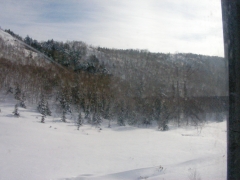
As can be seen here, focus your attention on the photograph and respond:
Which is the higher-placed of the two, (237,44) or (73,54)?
(73,54)

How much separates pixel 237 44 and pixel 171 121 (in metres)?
31.1

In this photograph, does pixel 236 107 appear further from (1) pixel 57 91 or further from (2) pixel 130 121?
(1) pixel 57 91

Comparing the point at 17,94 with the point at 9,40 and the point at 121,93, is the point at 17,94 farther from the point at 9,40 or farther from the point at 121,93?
the point at 9,40

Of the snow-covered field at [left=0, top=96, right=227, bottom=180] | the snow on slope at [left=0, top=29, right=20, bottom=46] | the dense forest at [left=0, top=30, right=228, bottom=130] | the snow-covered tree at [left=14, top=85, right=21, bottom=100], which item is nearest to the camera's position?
the snow-covered field at [left=0, top=96, right=227, bottom=180]

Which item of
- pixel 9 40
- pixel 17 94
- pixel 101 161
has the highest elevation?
pixel 9 40

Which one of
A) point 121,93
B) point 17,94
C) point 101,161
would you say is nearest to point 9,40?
point 17,94

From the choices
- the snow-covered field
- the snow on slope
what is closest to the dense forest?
the snow-covered field

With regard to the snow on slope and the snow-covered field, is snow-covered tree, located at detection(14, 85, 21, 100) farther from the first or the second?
the snow on slope

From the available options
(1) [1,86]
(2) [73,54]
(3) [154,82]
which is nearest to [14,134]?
(1) [1,86]

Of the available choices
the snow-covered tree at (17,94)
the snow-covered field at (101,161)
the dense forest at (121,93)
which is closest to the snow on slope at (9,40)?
the dense forest at (121,93)

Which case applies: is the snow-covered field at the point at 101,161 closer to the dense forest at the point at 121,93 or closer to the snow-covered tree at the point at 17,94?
the dense forest at the point at 121,93

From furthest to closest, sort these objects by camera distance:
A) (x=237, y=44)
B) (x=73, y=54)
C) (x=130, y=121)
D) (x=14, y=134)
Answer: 1. (x=73, y=54)
2. (x=130, y=121)
3. (x=14, y=134)
4. (x=237, y=44)

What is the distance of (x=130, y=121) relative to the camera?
35500mm

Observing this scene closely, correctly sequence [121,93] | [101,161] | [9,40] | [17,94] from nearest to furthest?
1. [101,161]
2. [17,94]
3. [121,93]
4. [9,40]
